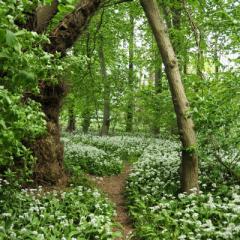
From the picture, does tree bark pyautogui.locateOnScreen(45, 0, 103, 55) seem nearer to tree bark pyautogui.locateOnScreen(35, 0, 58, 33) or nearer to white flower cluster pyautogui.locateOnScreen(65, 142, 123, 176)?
tree bark pyautogui.locateOnScreen(35, 0, 58, 33)

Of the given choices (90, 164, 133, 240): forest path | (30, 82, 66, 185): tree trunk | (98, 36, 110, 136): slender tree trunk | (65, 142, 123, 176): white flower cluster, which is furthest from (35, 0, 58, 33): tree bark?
(98, 36, 110, 136): slender tree trunk

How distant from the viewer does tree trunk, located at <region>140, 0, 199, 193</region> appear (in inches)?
338

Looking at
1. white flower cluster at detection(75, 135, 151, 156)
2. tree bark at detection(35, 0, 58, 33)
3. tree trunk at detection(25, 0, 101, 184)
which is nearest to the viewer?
tree bark at detection(35, 0, 58, 33)

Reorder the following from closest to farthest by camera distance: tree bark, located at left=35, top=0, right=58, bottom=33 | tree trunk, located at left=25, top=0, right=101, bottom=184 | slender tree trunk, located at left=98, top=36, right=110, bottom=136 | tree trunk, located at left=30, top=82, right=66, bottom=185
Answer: tree bark, located at left=35, top=0, right=58, bottom=33
tree trunk, located at left=25, top=0, right=101, bottom=184
tree trunk, located at left=30, top=82, right=66, bottom=185
slender tree trunk, located at left=98, top=36, right=110, bottom=136

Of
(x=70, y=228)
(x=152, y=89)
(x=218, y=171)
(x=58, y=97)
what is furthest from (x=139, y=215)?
(x=152, y=89)

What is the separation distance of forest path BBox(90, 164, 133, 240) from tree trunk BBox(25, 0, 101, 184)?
4.85ft

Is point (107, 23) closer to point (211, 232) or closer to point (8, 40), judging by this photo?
point (211, 232)

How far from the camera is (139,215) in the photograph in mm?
7410

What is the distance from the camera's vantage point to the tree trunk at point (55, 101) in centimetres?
860

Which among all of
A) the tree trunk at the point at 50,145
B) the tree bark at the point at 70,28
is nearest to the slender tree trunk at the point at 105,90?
the tree trunk at the point at 50,145

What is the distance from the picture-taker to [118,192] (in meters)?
10.1

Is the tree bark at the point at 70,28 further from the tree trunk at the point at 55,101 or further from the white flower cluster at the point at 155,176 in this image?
the white flower cluster at the point at 155,176

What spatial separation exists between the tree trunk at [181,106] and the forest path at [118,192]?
63.0 inches

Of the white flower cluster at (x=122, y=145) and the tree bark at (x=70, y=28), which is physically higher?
the tree bark at (x=70, y=28)
